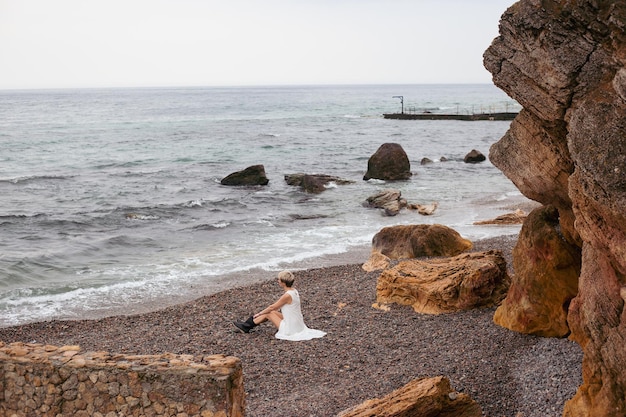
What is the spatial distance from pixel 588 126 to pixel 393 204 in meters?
24.5

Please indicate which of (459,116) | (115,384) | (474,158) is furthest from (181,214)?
(459,116)

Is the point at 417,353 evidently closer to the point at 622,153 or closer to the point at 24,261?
the point at 622,153

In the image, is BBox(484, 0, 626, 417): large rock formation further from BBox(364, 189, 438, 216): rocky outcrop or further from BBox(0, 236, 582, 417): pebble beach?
BBox(364, 189, 438, 216): rocky outcrop

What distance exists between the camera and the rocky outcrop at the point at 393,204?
3197 centimetres

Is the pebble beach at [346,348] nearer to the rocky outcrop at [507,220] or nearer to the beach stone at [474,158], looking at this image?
the rocky outcrop at [507,220]

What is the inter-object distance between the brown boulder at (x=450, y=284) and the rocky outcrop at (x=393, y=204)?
1593 centimetres

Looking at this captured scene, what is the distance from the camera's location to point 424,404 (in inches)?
361

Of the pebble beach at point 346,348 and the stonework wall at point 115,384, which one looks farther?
the pebble beach at point 346,348

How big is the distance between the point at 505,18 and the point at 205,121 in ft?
317

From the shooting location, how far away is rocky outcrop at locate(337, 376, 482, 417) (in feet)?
29.9

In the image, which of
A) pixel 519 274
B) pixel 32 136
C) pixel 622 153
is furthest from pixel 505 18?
pixel 32 136

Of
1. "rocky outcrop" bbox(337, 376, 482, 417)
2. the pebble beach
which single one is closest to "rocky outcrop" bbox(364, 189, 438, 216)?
the pebble beach

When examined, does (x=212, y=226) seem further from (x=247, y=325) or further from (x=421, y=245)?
(x=247, y=325)

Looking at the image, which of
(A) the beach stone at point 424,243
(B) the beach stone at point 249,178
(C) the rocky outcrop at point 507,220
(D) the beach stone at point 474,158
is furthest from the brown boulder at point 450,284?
(D) the beach stone at point 474,158
